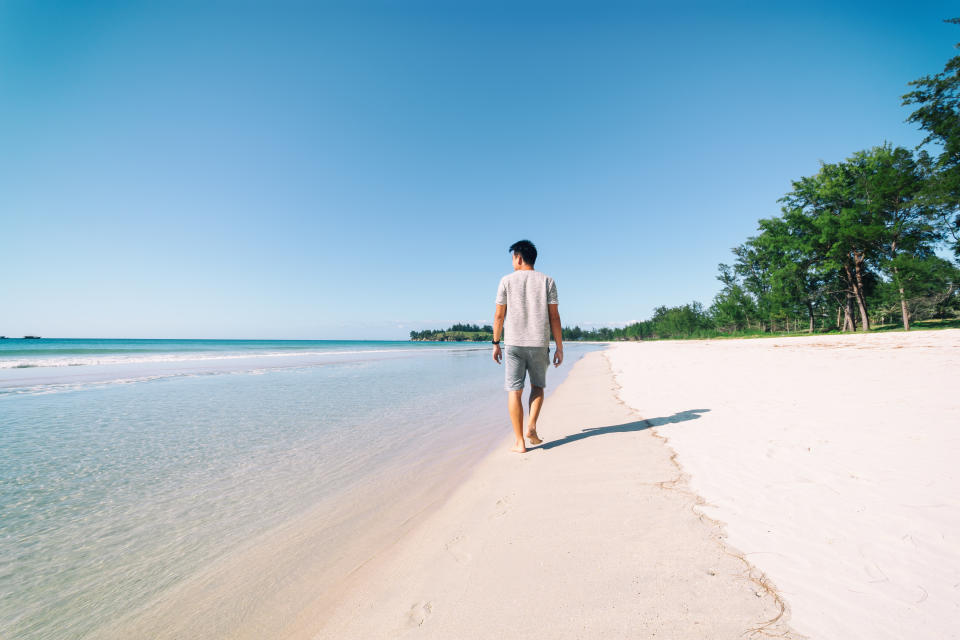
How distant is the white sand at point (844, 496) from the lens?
4.72 feet

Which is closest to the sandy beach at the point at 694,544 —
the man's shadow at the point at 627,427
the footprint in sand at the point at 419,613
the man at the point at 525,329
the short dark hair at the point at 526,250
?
the footprint in sand at the point at 419,613

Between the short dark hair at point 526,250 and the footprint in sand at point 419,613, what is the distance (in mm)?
3486

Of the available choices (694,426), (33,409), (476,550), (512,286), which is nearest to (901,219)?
(694,426)

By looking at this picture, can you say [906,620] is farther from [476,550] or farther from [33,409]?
[33,409]

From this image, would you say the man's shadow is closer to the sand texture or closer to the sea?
the sea

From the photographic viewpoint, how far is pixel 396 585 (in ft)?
6.28

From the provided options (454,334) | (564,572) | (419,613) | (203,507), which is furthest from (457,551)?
(454,334)

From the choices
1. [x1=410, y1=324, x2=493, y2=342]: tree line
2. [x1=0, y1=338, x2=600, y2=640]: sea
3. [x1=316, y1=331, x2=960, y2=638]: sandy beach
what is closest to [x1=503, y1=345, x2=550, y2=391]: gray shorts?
[x1=316, y1=331, x2=960, y2=638]: sandy beach

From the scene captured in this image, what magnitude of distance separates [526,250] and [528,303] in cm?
68

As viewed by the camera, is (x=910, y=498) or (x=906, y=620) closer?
(x=906, y=620)

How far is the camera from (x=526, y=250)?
4363mm

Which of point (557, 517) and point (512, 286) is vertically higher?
point (512, 286)

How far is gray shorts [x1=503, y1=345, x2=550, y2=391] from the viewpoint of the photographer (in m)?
4.15

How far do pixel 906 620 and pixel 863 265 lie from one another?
4258 cm
